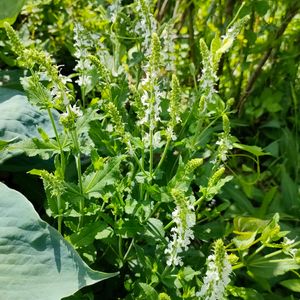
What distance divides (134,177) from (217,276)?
34cm

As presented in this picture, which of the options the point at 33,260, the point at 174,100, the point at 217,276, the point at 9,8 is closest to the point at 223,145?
the point at 174,100

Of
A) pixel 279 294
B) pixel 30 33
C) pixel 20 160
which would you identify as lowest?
pixel 279 294

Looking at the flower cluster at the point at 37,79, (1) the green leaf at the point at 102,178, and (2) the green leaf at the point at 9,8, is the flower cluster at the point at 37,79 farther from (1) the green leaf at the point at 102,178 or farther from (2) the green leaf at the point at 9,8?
(2) the green leaf at the point at 9,8

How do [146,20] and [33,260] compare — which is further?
[146,20]

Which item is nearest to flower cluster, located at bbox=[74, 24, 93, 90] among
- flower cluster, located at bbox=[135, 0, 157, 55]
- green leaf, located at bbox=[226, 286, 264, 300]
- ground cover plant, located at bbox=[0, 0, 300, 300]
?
ground cover plant, located at bbox=[0, 0, 300, 300]

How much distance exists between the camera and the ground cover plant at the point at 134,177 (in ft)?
3.32

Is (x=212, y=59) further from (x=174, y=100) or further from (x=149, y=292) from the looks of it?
(x=149, y=292)

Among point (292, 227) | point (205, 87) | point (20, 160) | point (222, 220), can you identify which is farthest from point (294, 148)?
point (20, 160)

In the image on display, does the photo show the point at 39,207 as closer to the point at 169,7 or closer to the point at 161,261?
the point at 161,261

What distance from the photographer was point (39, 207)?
1462 mm

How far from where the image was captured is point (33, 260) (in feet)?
3.34

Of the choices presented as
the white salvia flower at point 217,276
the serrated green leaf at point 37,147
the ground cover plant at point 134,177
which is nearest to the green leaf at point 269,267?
the ground cover plant at point 134,177

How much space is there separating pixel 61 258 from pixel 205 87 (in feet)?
1.53

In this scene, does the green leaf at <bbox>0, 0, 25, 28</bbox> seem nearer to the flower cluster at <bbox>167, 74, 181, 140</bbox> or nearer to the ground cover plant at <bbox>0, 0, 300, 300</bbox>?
the ground cover plant at <bbox>0, 0, 300, 300</bbox>
